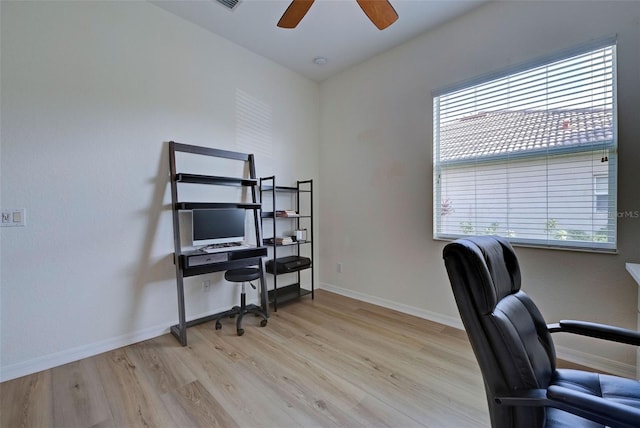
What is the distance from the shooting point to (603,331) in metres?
A: 1.16

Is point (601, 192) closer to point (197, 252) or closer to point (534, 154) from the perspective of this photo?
point (534, 154)

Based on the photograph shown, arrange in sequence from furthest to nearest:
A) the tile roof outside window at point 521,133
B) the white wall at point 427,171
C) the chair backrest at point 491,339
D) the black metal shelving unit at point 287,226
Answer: the black metal shelving unit at point 287,226 → the tile roof outside window at point 521,133 → the white wall at point 427,171 → the chair backrest at point 491,339

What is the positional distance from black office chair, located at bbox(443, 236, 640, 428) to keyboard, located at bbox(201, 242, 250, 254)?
6.92 ft

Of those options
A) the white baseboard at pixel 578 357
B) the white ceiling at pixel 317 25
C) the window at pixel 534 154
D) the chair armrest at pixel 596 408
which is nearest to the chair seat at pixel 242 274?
the white baseboard at pixel 578 357

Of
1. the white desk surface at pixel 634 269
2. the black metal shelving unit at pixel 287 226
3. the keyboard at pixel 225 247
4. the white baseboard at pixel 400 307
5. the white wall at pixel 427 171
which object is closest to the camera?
the white desk surface at pixel 634 269

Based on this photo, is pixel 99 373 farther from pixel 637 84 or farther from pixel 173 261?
pixel 637 84

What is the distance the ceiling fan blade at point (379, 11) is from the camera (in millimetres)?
1719

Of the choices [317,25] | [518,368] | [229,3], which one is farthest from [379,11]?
[518,368]

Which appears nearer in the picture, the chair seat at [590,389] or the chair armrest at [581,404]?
the chair armrest at [581,404]

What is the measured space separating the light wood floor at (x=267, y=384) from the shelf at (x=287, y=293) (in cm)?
62

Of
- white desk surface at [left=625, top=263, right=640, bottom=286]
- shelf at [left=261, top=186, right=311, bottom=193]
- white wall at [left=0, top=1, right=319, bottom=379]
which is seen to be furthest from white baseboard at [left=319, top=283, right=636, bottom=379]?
white wall at [left=0, top=1, right=319, bottom=379]

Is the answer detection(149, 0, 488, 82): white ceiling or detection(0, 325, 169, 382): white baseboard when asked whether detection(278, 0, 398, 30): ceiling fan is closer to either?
detection(149, 0, 488, 82): white ceiling

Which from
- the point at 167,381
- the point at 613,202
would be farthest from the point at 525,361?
the point at 167,381

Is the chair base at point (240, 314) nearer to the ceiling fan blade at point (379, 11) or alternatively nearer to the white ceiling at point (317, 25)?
the ceiling fan blade at point (379, 11)
